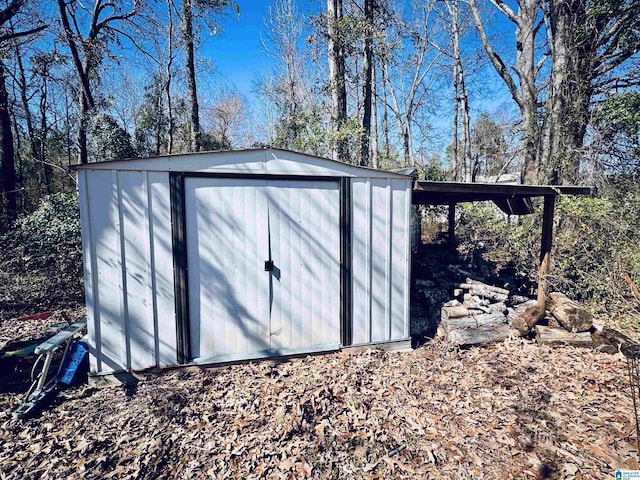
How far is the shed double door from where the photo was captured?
3.70m

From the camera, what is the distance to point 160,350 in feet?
11.9

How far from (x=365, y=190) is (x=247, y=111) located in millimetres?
18484

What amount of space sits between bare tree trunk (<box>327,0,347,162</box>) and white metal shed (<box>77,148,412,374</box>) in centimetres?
549

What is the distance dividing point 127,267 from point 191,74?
9460 mm

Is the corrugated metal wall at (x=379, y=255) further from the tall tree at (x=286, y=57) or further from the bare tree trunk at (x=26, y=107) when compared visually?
the bare tree trunk at (x=26, y=107)

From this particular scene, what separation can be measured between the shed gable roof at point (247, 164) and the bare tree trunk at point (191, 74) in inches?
300

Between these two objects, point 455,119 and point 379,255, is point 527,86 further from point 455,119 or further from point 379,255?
point 379,255

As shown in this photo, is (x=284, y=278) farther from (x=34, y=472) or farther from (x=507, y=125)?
(x=507, y=125)

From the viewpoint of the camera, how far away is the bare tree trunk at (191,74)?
10.6 m

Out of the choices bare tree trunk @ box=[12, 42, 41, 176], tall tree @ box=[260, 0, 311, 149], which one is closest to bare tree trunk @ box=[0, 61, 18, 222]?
bare tree trunk @ box=[12, 42, 41, 176]

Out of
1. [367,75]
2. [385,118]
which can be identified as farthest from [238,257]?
[385,118]

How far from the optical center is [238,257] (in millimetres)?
3807

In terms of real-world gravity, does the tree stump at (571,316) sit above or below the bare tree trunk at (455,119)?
below

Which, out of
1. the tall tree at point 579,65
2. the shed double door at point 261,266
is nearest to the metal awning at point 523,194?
the shed double door at point 261,266
